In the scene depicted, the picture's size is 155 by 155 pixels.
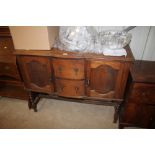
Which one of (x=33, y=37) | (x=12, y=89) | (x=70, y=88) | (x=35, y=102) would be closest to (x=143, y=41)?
(x=70, y=88)

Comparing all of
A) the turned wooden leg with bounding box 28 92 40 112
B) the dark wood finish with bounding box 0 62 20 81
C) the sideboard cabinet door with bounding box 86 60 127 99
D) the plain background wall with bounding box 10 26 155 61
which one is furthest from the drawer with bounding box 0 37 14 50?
the sideboard cabinet door with bounding box 86 60 127 99

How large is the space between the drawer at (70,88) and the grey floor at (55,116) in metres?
0.36

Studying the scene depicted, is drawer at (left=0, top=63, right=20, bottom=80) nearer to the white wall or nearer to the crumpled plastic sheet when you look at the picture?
the crumpled plastic sheet

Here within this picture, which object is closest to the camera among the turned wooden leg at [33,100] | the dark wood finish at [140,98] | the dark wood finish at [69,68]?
the dark wood finish at [140,98]

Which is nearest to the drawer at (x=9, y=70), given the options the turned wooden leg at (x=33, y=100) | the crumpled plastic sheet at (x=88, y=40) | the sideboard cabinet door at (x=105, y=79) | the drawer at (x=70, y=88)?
the turned wooden leg at (x=33, y=100)

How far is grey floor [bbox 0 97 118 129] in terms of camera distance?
170cm

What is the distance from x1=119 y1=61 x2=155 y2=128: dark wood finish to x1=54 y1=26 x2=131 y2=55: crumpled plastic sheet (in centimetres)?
29

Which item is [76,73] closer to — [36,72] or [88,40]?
[88,40]

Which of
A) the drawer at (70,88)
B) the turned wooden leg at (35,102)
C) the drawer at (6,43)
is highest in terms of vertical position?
the drawer at (6,43)

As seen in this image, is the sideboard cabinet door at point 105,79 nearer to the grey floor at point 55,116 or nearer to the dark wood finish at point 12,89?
the grey floor at point 55,116

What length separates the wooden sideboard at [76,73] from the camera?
1.31m

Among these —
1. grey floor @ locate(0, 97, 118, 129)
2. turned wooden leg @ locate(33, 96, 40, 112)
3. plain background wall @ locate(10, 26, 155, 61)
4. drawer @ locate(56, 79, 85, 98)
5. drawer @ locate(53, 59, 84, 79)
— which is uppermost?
plain background wall @ locate(10, 26, 155, 61)
